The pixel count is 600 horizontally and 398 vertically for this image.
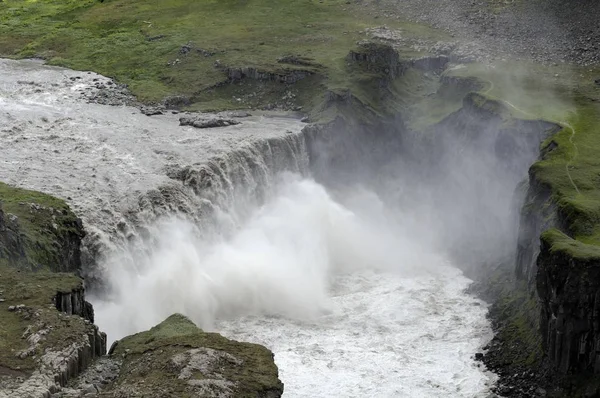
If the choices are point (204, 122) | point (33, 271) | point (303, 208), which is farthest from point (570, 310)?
point (204, 122)

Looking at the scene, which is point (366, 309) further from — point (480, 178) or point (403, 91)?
point (403, 91)

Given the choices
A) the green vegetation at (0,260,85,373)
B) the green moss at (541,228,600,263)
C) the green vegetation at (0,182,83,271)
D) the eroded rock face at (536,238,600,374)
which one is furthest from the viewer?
the green vegetation at (0,182,83,271)

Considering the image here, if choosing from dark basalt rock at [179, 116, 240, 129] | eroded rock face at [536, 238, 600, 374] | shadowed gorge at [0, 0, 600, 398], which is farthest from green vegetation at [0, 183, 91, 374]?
dark basalt rock at [179, 116, 240, 129]

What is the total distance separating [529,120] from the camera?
5881cm

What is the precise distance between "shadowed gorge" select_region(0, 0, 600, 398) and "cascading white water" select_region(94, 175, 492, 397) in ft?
0.57

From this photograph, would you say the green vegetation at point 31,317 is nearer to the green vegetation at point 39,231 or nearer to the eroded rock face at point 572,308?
the green vegetation at point 39,231

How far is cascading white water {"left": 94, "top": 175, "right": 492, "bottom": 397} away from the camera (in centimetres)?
4238

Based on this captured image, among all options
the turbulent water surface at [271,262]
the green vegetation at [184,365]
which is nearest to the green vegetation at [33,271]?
the green vegetation at [184,365]

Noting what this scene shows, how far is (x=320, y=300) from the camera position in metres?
52.0

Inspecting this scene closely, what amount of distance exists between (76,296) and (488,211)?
36.3m

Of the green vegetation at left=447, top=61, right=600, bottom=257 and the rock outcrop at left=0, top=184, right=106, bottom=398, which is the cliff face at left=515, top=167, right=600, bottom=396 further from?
the rock outcrop at left=0, top=184, right=106, bottom=398

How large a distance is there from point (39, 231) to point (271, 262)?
19.1 meters

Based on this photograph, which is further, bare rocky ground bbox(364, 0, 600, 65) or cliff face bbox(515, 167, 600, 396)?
bare rocky ground bbox(364, 0, 600, 65)

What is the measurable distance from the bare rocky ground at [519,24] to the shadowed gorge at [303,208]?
1.43ft
